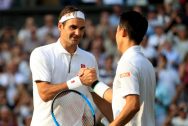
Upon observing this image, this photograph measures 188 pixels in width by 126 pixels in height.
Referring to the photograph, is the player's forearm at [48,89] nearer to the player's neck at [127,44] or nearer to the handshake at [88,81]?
the handshake at [88,81]

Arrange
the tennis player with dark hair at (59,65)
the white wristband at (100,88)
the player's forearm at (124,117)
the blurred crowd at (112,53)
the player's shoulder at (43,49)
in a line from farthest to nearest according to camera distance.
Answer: the blurred crowd at (112,53) < the player's shoulder at (43,49) < the tennis player with dark hair at (59,65) < the white wristband at (100,88) < the player's forearm at (124,117)

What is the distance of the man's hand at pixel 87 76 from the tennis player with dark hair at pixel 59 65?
0.22 m

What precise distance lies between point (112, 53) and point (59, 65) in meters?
9.32

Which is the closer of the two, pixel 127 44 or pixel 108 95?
pixel 127 44

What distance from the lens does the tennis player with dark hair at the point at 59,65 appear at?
336 inches

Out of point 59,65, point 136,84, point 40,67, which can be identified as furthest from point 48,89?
point 136,84

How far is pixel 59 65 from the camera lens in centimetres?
878

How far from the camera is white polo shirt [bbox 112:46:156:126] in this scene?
743cm

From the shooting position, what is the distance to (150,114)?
25.1ft

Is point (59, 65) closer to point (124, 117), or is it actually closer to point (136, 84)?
point (136, 84)

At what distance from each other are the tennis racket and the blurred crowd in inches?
247

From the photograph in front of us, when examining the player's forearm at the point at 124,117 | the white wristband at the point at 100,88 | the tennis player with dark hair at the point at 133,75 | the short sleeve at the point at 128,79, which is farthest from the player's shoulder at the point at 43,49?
the player's forearm at the point at 124,117

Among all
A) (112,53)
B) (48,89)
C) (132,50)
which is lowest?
(112,53)

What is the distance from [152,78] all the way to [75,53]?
1.48 meters
